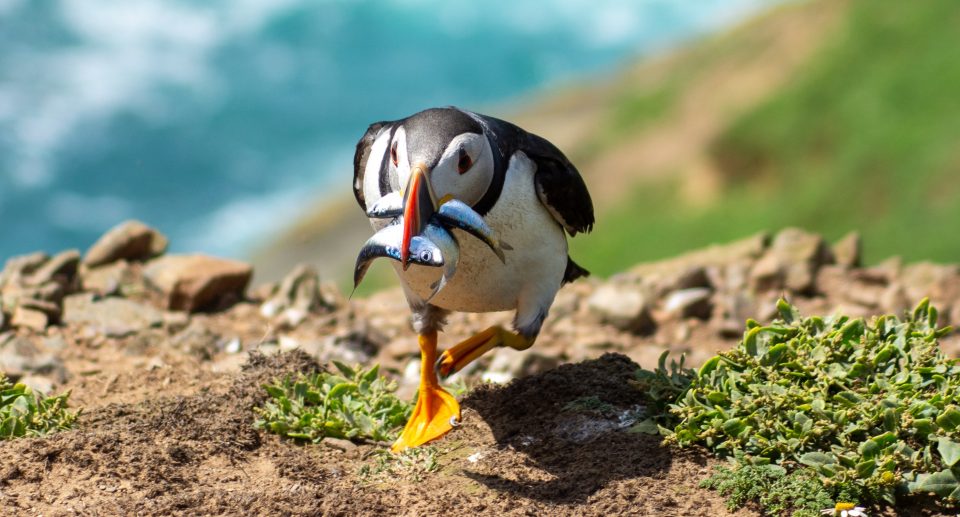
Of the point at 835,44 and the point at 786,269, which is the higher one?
the point at 835,44

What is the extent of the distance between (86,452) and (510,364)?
285cm

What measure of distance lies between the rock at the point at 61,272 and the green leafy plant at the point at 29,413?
104 inches

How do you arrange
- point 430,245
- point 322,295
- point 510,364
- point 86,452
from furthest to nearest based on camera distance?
point 322,295, point 510,364, point 86,452, point 430,245

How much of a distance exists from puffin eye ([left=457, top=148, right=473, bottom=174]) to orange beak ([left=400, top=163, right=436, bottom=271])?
0.74ft

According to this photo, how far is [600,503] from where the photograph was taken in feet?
15.4

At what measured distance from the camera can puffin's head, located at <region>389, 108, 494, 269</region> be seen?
4508 millimetres

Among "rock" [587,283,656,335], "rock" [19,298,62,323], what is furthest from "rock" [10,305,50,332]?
"rock" [587,283,656,335]

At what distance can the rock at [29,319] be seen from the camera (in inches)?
294

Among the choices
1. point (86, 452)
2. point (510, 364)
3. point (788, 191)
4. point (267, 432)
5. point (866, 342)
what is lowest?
point (86, 452)

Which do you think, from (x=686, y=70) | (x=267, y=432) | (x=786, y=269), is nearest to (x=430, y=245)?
(x=267, y=432)

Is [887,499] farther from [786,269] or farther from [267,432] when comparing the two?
[786,269]

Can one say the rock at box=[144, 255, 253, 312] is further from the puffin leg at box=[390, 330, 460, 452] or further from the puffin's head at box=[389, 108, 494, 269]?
the puffin's head at box=[389, 108, 494, 269]

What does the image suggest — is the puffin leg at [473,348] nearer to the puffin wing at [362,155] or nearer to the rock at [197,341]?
the puffin wing at [362,155]

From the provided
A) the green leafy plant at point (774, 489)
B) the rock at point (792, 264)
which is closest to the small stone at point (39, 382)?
the green leafy plant at point (774, 489)
